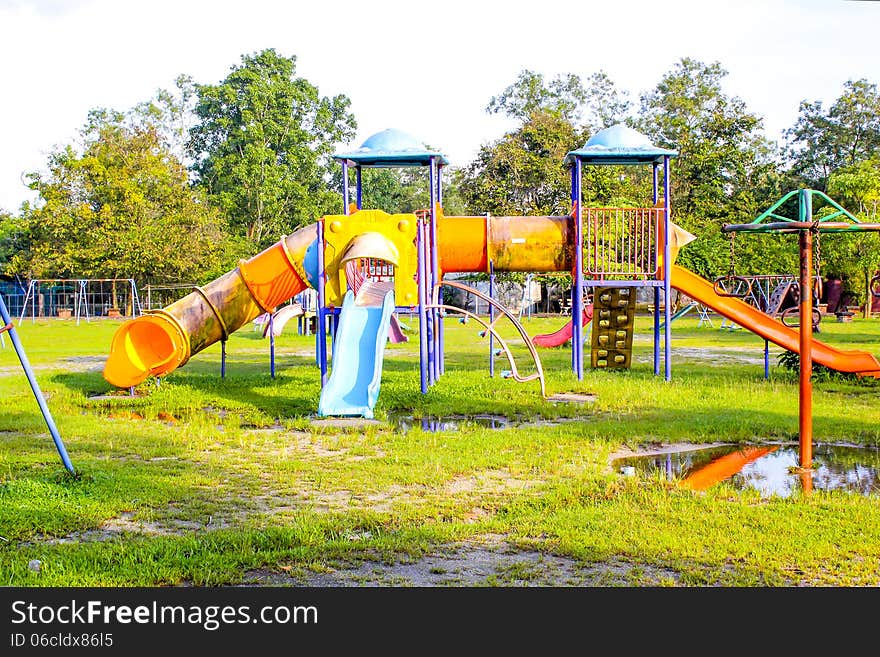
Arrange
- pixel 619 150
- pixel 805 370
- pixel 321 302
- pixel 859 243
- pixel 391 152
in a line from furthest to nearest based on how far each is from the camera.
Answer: pixel 859 243, pixel 619 150, pixel 391 152, pixel 321 302, pixel 805 370

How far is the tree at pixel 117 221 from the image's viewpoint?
131 ft

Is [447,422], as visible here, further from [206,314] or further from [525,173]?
[525,173]

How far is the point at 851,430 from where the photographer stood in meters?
9.95

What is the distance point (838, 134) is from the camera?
159 ft

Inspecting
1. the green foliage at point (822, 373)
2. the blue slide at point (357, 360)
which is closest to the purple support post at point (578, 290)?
the green foliage at point (822, 373)


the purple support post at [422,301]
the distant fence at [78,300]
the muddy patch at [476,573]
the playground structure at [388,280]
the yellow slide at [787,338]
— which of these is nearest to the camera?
the muddy patch at [476,573]

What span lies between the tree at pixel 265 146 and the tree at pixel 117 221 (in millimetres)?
4179

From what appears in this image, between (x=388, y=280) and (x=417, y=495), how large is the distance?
366 inches

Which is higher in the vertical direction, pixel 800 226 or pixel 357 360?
pixel 800 226

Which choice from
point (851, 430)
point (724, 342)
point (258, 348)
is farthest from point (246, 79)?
point (851, 430)

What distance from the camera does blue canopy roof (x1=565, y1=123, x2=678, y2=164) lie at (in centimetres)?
1496

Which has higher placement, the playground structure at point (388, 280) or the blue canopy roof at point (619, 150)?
the blue canopy roof at point (619, 150)

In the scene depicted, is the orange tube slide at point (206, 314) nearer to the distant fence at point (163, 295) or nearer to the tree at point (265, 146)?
the distant fence at point (163, 295)

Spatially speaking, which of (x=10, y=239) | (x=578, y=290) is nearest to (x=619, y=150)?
(x=578, y=290)
